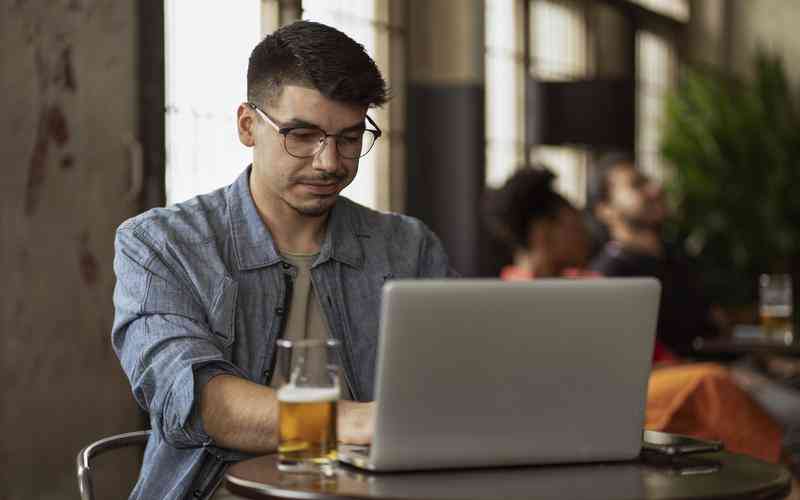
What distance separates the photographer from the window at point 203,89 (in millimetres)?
3799

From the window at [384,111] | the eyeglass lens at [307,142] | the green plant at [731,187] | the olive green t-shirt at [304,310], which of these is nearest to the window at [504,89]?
the window at [384,111]

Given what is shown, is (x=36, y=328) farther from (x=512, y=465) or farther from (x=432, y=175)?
(x=432, y=175)

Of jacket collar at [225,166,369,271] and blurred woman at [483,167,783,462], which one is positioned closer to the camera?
jacket collar at [225,166,369,271]

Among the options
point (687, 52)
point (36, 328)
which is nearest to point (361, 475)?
point (36, 328)

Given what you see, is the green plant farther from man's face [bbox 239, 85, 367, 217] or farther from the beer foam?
the beer foam

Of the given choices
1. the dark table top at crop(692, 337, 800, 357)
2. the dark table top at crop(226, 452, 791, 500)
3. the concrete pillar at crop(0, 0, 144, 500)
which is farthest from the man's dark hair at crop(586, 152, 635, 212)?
the dark table top at crop(226, 452, 791, 500)

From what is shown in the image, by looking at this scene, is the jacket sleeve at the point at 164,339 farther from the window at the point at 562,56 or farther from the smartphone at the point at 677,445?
the window at the point at 562,56

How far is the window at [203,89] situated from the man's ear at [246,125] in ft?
4.84

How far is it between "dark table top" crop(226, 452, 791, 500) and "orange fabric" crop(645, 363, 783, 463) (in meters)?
1.68

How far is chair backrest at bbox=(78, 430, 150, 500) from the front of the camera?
78.5 inches

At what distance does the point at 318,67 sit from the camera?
2105mm

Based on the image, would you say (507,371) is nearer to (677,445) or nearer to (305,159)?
(677,445)

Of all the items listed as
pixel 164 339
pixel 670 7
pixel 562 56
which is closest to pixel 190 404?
pixel 164 339

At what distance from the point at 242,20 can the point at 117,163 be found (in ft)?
3.04
